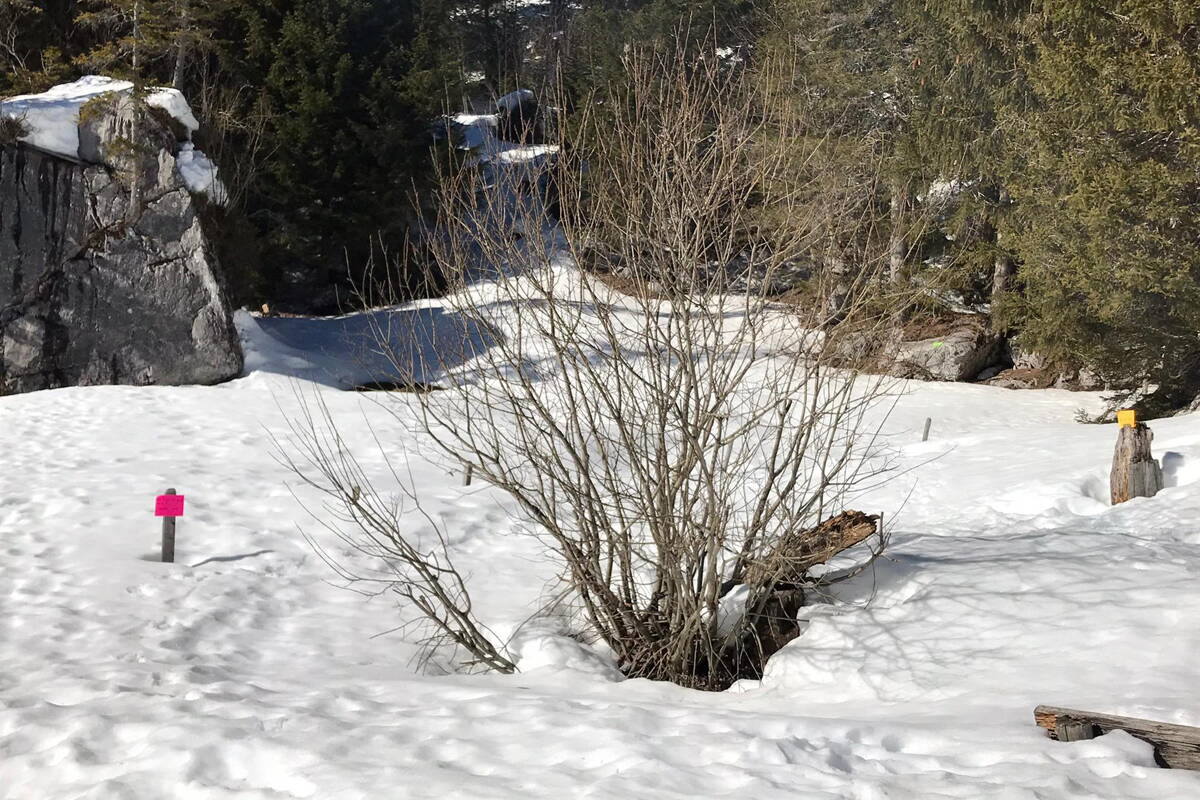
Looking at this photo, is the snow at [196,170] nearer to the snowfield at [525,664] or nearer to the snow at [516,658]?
the snow at [516,658]

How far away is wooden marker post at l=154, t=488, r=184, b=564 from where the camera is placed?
302 inches

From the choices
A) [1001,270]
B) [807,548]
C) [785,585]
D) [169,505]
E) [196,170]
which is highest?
[196,170]

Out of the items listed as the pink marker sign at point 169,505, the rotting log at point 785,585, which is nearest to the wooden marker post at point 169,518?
the pink marker sign at point 169,505

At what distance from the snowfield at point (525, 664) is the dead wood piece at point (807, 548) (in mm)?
332

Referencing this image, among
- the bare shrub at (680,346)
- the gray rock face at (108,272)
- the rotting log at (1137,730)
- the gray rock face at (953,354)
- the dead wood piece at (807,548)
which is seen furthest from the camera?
the gray rock face at (953,354)

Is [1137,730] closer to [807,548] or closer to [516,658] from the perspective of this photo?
[807,548]

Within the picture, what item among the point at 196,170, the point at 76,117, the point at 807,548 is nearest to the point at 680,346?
the point at 807,548

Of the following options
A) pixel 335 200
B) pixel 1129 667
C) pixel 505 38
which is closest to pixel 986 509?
pixel 1129 667

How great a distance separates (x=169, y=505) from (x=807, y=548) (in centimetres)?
497

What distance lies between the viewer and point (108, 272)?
47.6 feet

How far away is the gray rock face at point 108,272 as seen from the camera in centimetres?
1401

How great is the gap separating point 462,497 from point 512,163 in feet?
16.7

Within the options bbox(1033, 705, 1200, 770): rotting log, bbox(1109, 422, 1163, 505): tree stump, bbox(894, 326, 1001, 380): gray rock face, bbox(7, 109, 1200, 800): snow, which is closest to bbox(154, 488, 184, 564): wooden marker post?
bbox(7, 109, 1200, 800): snow

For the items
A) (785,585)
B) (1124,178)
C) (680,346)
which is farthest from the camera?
(1124,178)
